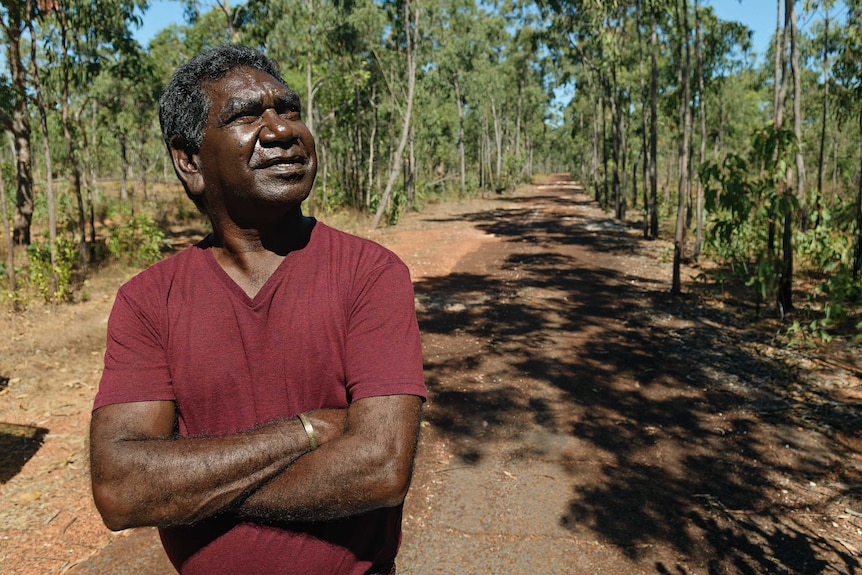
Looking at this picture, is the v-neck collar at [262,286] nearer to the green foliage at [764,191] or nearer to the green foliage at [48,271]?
the green foliage at [764,191]

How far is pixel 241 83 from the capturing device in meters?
1.47

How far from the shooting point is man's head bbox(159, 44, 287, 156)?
1.48 m

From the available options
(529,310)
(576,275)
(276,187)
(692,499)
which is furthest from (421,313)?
(276,187)

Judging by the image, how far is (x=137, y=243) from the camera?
489 inches

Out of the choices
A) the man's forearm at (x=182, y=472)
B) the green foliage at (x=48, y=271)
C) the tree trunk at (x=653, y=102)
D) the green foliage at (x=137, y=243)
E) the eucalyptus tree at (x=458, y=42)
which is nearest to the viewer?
the man's forearm at (x=182, y=472)

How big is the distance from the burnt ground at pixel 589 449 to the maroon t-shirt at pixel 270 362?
2.23m

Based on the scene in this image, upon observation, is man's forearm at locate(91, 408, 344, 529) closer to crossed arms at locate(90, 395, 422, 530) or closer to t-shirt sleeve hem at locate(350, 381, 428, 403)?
crossed arms at locate(90, 395, 422, 530)

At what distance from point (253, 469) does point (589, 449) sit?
12.5 feet

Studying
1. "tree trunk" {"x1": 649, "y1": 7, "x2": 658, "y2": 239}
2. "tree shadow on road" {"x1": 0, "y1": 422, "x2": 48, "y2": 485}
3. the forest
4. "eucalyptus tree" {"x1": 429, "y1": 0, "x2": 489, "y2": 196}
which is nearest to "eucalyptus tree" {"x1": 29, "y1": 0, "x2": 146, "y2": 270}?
the forest

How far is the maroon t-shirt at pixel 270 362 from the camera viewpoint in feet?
4.48

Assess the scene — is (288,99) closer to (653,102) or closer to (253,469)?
(253,469)

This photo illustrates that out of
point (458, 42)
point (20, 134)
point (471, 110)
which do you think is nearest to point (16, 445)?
point (20, 134)

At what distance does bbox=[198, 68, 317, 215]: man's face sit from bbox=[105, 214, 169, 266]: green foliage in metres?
11.3

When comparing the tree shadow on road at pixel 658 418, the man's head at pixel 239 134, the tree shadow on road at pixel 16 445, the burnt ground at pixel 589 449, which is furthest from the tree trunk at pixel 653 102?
the man's head at pixel 239 134
